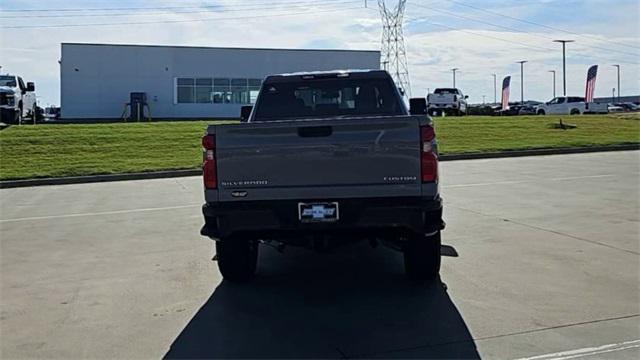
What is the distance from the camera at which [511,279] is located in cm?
609

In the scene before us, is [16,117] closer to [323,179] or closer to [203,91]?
[203,91]

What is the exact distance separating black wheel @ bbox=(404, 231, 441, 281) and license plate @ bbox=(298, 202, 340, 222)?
0.88 metres

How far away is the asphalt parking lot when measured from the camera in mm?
4453

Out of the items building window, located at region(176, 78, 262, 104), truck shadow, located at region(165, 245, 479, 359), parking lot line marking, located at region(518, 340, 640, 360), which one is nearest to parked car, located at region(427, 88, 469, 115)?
building window, located at region(176, 78, 262, 104)

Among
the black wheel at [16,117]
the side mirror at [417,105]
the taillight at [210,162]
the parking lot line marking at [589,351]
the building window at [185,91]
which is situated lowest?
the parking lot line marking at [589,351]

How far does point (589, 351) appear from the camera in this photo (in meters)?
4.23

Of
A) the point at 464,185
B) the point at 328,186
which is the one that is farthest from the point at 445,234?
the point at 464,185

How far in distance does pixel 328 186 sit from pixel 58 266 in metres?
3.69

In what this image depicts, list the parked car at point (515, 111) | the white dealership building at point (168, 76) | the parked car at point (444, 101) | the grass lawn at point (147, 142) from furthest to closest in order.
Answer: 1. the parked car at point (515, 111)
2. the white dealership building at point (168, 76)
3. the parked car at point (444, 101)
4. the grass lawn at point (147, 142)

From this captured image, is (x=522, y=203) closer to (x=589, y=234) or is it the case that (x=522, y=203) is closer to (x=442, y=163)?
(x=589, y=234)

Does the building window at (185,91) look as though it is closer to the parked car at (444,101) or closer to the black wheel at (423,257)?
the parked car at (444,101)

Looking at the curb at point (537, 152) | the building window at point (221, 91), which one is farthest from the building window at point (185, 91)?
the curb at point (537, 152)

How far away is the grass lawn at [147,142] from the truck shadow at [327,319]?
526 inches

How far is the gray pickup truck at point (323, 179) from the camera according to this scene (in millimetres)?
5070
